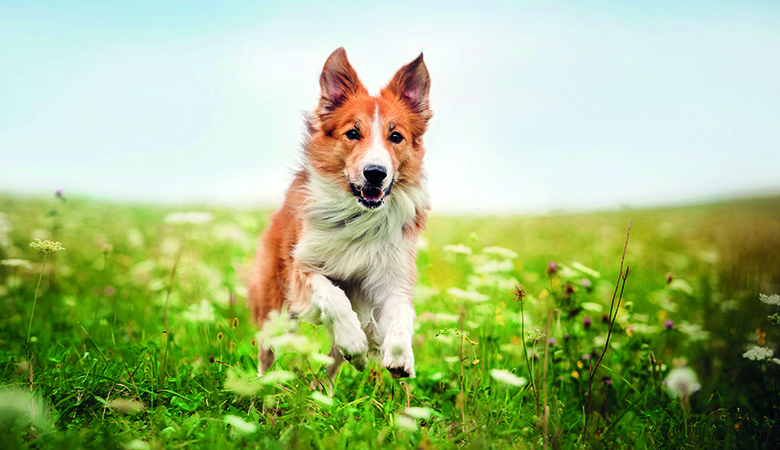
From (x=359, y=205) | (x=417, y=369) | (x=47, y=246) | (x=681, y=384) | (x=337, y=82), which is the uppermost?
(x=337, y=82)

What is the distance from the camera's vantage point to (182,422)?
2.12 metres

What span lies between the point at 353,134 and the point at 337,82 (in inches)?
20.6

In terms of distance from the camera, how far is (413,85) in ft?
11.6

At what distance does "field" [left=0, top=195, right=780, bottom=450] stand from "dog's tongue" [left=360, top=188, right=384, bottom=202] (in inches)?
28.9

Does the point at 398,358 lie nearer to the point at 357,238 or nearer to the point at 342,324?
the point at 342,324

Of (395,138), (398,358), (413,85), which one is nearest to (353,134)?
(395,138)

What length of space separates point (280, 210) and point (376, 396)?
2.04 m

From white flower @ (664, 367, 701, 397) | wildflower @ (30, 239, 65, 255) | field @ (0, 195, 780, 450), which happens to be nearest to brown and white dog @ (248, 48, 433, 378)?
field @ (0, 195, 780, 450)

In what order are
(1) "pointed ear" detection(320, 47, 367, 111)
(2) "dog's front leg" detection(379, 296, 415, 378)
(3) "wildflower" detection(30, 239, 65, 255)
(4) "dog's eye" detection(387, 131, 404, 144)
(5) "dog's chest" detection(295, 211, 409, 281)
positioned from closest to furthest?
(3) "wildflower" detection(30, 239, 65, 255), (2) "dog's front leg" detection(379, 296, 415, 378), (5) "dog's chest" detection(295, 211, 409, 281), (4) "dog's eye" detection(387, 131, 404, 144), (1) "pointed ear" detection(320, 47, 367, 111)

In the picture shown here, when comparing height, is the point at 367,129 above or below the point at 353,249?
above

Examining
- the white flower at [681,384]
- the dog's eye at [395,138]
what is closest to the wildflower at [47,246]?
the dog's eye at [395,138]

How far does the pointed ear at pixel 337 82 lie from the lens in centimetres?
339

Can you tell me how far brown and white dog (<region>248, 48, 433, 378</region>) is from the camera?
9.97 ft

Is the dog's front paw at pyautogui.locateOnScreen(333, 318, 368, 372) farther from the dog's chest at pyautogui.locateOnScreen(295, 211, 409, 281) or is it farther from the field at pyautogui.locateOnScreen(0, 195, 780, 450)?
the dog's chest at pyautogui.locateOnScreen(295, 211, 409, 281)
